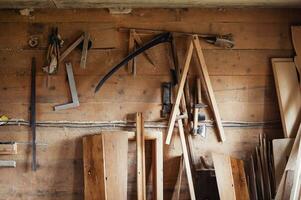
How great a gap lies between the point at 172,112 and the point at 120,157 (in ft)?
1.51

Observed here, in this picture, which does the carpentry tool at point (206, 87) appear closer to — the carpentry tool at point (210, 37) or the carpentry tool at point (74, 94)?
the carpentry tool at point (210, 37)

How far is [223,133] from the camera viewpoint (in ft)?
8.34

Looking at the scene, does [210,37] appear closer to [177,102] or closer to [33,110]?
[177,102]

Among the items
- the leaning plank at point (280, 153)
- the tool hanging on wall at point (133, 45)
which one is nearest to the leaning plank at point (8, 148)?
the tool hanging on wall at point (133, 45)

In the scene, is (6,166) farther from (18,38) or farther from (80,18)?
(80,18)

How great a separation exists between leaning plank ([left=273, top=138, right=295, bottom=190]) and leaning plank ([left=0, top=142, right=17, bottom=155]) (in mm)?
1750

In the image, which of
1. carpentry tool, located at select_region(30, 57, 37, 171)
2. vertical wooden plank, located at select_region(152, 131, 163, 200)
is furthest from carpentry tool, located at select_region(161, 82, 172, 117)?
carpentry tool, located at select_region(30, 57, 37, 171)

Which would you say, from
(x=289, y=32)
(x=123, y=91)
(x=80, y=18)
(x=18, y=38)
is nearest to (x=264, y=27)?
(x=289, y=32)

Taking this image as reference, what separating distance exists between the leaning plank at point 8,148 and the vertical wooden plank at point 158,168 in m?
0.94

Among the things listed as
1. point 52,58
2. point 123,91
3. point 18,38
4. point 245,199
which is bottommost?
point 245,199

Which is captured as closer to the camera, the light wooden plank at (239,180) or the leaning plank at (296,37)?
the light wooden plank at (239,180)

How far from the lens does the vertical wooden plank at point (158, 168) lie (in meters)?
2.43

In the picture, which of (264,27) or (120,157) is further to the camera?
(264,27)

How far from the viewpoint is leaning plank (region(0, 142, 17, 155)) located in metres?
2.47
